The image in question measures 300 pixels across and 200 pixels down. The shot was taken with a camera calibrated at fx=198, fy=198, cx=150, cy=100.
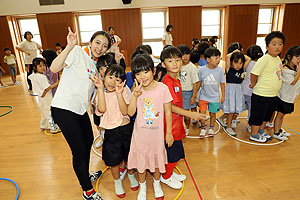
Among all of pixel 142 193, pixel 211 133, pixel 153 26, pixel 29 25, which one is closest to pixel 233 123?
pixel 211 133

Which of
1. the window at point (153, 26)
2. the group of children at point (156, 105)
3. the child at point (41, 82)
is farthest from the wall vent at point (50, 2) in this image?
the group of children at point (156, 105)

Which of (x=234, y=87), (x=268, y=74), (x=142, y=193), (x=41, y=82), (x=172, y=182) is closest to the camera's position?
(x=142, y=193)

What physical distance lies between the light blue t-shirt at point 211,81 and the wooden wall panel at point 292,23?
34.4 ft

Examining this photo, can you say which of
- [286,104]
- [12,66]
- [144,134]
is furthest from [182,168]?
[12,66]

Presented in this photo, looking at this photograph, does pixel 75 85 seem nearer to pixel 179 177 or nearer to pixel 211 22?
pixel 179 177

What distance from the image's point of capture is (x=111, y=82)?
187cm

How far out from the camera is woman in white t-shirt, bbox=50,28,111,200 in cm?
171

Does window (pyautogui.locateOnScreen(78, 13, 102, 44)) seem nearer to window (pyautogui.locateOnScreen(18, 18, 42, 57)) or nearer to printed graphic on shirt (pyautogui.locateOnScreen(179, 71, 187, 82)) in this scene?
window (pyautogui.locateOnScreen(18, 18, 42, 57))

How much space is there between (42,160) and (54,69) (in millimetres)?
1776

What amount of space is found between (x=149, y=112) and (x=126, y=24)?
9392mm

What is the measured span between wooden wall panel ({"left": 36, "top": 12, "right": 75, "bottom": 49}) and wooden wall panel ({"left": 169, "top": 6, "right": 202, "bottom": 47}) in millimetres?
5227

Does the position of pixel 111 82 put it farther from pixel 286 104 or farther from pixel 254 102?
pixel 286 104

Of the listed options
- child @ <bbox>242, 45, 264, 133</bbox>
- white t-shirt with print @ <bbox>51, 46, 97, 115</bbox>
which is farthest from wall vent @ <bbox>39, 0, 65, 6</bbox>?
white t-shirt with print @ <bbox>51, 46, 97, 115</bbox>

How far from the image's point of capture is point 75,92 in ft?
5.71
